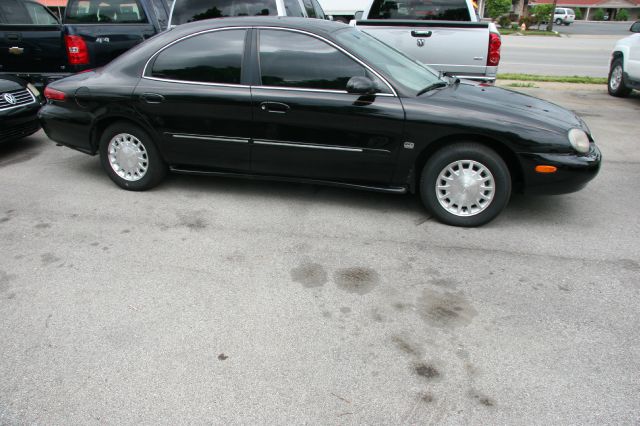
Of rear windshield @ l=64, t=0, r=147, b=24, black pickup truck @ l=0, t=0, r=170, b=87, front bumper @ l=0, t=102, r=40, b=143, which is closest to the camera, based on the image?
front bumper @ l=0, t=102, r=40, b=143

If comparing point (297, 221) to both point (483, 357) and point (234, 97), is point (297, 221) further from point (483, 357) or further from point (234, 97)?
point (483, 357)

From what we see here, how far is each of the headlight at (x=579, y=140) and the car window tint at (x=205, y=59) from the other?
288 centimetres

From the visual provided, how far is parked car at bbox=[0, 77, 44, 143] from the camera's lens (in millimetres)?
6258

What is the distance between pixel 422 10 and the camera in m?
8.62

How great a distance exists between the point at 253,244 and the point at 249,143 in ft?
3.48

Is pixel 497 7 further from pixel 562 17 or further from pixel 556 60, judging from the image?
pixel 556 60

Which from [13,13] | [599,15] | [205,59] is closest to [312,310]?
[205,59]

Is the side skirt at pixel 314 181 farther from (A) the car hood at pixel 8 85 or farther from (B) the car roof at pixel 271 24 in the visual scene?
(A) the car hood at pixel 8 85

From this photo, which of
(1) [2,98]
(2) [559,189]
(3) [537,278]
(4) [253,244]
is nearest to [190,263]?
(4) [253,244]

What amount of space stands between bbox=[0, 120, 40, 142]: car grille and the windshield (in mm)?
4280

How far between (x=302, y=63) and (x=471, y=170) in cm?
172

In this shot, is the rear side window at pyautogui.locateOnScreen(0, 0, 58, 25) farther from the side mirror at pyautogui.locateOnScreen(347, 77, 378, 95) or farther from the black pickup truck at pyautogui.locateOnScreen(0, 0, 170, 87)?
the side mirror at pyautogui.locateOnScreen(347, 77, 378, 95)

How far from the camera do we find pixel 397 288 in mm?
3541

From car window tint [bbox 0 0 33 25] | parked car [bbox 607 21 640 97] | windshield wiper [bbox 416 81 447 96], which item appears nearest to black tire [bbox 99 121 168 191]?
windshield wiper [bbox 416 81 447 96]
